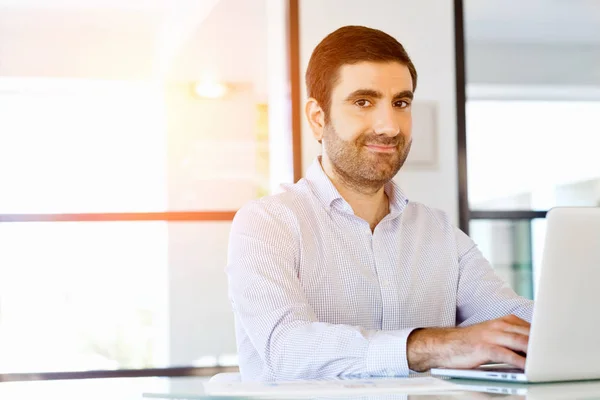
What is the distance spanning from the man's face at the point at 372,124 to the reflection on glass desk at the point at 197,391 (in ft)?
3.37

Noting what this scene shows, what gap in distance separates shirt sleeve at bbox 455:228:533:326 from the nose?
380 millimetres

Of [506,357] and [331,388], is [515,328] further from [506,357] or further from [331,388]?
[331,388]

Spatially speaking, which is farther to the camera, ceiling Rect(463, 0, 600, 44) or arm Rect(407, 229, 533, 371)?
ceiling Rect(463, 0, 600, 44)

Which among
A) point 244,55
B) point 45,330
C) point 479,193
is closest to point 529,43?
point 479,193

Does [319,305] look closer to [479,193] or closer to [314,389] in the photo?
[314,389]

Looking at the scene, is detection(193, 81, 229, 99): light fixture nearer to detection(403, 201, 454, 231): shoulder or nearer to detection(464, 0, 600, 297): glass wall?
detection(464, 0, 600, 297): glass wall

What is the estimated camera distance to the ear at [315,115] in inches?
104

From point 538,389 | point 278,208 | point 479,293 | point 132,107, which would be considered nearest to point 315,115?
point 278,208

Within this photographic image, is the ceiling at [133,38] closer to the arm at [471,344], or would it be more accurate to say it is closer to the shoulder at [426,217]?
the shoulder at [426,217]

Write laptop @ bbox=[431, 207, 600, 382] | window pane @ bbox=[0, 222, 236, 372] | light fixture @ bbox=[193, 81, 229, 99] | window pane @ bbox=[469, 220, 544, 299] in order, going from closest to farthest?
laptop @ bbox=[431, 207, 600, 382] → window pane @ bbox=[0, 222, 236, 372] → light fixture @ bbox=[193, 81, 229, 99] → window pane @ bbox=[469, 220, 544, 299]

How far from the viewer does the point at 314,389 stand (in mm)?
1390

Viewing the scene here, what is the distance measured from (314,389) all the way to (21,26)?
277 centimetres

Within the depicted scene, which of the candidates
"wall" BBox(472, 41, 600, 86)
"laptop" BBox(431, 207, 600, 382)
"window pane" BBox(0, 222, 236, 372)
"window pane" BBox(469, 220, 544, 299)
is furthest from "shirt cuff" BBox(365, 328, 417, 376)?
"wall" BBox(472, 41, 600, 86)

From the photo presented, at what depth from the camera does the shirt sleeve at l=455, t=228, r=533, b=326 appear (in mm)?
2330
